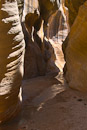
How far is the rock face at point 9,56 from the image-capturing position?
A: 348 centimetres

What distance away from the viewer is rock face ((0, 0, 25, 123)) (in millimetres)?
3479

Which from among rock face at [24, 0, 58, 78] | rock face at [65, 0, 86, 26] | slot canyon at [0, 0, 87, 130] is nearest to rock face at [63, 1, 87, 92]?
slot canyon at [0, 0, 87, 130]

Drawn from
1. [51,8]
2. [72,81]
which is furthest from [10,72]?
[51,8]

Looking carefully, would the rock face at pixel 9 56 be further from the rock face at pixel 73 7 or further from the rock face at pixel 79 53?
the rock face at pixel 73 7

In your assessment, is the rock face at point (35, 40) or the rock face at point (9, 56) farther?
the rock face at point (35, 40)

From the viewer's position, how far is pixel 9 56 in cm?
367

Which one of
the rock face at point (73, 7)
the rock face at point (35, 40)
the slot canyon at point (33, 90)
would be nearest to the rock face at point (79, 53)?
the slot canyon at point (33, 90)

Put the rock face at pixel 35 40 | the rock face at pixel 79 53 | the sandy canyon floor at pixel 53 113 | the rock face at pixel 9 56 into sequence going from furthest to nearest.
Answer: the rock face at pixel 35 40 < the rock face at pixel 79 53 < the sandy canyon floor at pixel 53 113 < the rock face at pixel 9 56

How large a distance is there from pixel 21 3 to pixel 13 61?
5288 mm

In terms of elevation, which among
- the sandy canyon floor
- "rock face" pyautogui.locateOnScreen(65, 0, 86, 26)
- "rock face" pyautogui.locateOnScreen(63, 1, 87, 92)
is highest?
"rock face" pyautogui.locateOnScreen(65, 0, 86, 26)

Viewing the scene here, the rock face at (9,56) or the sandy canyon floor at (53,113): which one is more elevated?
the rock face at (9,56)

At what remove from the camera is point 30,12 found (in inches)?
376

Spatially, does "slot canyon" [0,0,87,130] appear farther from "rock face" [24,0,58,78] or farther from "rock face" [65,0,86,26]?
"rock face" [24,0,58,78]

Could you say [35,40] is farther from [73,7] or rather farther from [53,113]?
[53,113]
